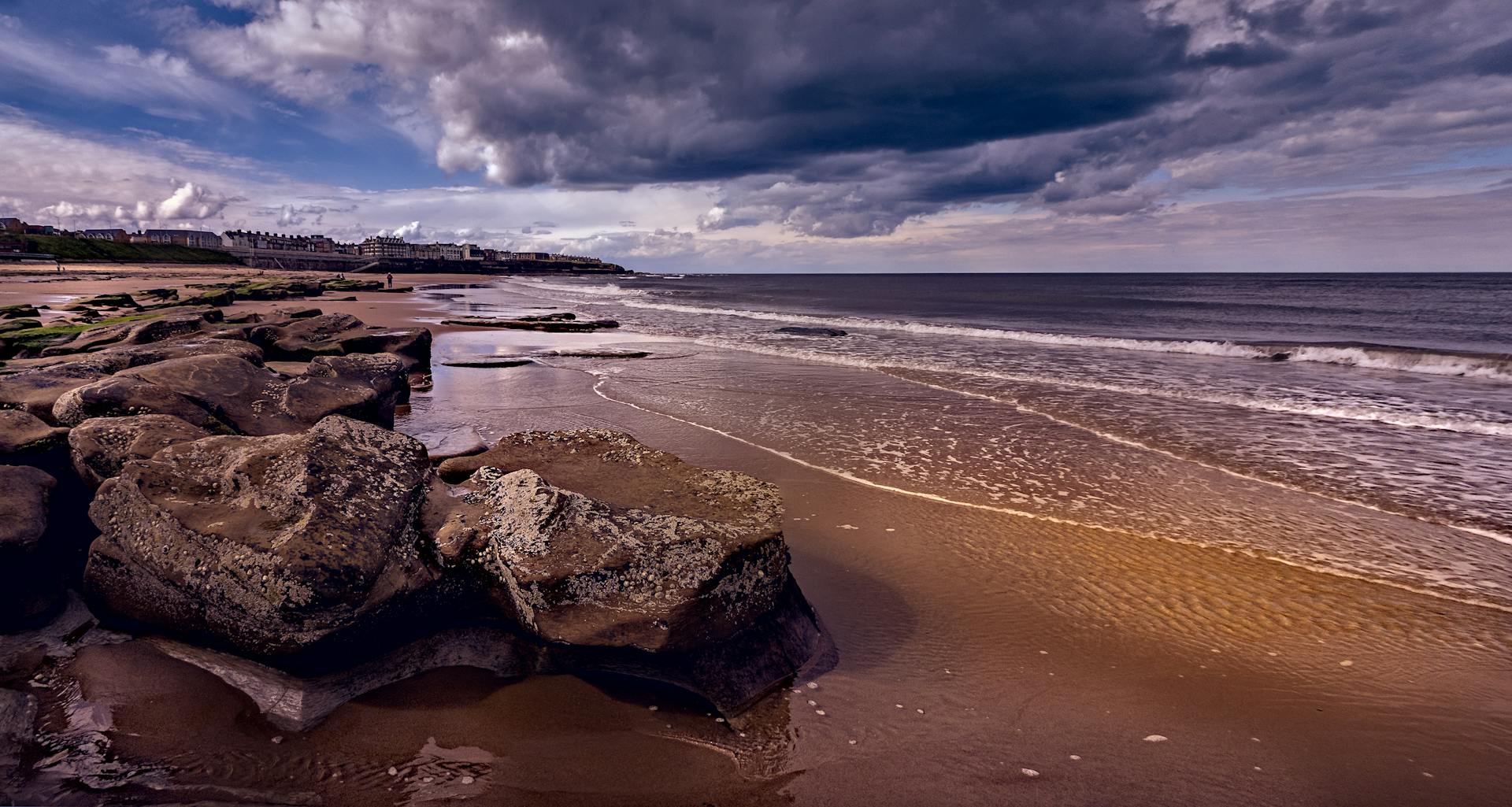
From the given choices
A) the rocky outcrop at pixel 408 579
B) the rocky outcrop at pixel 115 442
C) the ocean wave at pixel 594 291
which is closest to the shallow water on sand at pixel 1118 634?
the rocky outcrop at pixel 408 579

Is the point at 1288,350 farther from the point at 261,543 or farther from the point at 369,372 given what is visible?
the point at 261,543

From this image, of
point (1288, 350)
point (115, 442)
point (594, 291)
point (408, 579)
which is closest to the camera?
point (408, 579)

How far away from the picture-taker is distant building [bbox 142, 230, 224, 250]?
490 ft

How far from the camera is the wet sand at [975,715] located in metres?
3.26

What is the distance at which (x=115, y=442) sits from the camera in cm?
471

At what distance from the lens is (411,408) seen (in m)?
11.2

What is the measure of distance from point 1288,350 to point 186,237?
685ft

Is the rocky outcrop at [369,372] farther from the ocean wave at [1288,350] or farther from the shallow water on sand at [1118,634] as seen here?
the ocean wave at [1288,350]

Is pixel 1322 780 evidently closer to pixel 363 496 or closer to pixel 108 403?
pixel 363 496

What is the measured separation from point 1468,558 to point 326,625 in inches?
383

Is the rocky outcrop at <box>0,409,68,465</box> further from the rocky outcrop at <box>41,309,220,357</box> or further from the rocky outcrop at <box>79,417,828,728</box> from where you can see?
the rocky outcrop at <box>41,309,220,357</box>

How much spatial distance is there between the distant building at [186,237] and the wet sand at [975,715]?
614 ft

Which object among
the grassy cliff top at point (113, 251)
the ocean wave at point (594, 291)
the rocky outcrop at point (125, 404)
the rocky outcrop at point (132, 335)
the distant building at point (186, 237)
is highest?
the distant building at point (186, 237)

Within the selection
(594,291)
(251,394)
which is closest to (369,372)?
(251,394)
